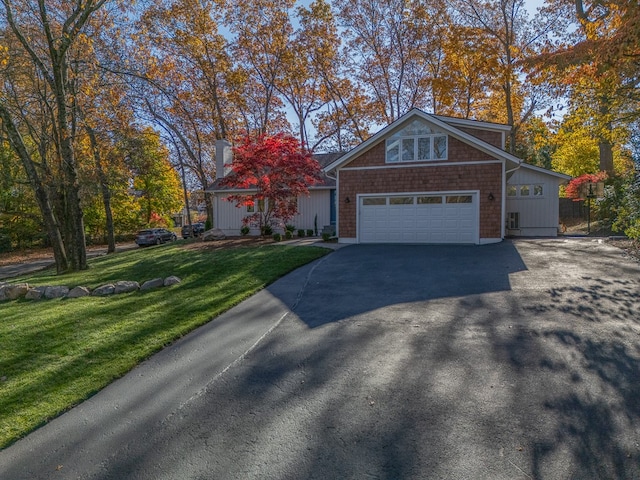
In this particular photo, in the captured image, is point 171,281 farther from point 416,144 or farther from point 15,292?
point 416,144

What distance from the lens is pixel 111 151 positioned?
59.7ft

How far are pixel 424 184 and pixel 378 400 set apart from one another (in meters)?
11.8

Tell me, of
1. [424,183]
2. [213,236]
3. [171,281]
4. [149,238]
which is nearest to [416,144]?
[424,183]

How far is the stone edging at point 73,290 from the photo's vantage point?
8.69 metres

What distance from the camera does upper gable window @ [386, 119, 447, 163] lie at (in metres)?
14.5

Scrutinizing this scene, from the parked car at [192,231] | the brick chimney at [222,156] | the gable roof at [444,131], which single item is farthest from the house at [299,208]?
the parked car at [192,231]

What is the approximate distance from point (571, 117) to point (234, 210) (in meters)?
16.7

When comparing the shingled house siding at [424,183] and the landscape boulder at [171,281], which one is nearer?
the landscape boulder at [171,281]

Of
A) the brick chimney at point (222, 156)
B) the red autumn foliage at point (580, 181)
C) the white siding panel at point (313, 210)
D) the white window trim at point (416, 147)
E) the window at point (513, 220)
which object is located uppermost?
the brick chimney at point (222, 156)

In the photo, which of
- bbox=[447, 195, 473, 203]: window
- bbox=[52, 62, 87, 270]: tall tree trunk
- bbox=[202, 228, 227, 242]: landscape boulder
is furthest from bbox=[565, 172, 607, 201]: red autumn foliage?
bbox=[52, 62, 87, 270]: tall tree trunk

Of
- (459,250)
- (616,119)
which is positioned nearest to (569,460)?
(459,250)

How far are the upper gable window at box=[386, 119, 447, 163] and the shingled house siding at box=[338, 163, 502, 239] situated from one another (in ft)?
1.23

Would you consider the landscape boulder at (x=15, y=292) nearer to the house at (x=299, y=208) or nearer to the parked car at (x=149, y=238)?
the house at (x=299, y=208)

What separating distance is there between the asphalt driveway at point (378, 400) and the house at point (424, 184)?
292 inches
